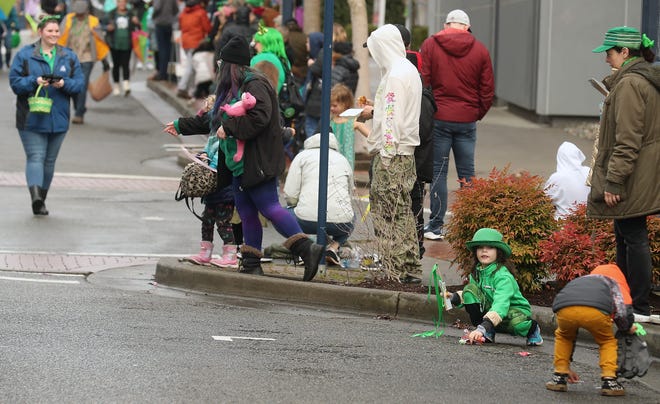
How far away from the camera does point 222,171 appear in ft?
32.4

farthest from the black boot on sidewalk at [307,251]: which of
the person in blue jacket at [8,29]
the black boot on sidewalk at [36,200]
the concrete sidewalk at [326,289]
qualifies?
the person in blue jacket at [8,29]

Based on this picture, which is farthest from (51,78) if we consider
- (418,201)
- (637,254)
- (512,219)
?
(637,254)

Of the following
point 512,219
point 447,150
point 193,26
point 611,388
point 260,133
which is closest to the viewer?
point 611,388

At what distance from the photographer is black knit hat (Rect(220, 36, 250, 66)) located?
375 inches

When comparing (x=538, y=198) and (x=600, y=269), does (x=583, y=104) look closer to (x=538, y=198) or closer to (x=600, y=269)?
(x=538, y=198)

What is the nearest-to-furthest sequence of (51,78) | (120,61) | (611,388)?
(611,388)
(51,78)
(120,61)

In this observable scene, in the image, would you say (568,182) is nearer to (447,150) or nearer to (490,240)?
(447,150)

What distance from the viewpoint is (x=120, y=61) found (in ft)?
82.9

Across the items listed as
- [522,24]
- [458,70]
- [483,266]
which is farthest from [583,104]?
[483,266]

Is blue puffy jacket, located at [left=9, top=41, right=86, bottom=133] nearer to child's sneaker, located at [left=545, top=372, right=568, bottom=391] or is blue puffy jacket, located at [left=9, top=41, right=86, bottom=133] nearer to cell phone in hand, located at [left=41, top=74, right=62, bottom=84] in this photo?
cell phone in hand, located at [left=41, top=74, right=62, bottom=84]

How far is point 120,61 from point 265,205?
16.1 m

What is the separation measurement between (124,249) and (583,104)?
1064 cm

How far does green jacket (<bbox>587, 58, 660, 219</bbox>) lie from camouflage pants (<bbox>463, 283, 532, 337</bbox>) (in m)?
0.76

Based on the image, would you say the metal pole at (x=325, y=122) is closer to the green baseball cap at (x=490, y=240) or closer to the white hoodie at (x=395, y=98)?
the white hoodie at (x=395, y=98)
